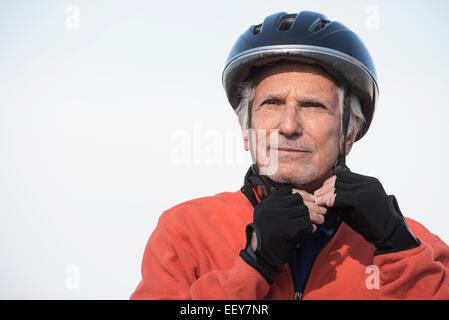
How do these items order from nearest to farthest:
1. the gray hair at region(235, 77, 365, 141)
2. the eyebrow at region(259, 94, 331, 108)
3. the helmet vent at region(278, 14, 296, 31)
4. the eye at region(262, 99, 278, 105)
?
1. the eyebrow at region(259, 94, 331, 108)
2. the eye at region(262, 99, 278, 105)
3. the gray hair at region(235, 77, 365, 141)
4. the helmet vent at region(278, 14, 296, 31)

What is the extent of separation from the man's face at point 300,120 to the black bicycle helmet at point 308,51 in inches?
5.0

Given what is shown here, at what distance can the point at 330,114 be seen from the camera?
11.6 ft

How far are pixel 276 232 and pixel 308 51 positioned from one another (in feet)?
5.58

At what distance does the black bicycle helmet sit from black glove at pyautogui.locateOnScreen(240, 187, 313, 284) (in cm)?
142

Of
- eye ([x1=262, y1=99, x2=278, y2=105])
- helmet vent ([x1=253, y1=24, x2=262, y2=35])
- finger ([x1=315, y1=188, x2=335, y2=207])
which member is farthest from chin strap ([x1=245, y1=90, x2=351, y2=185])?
helmet vent ([x1=253, y1=24, x2=262, y2=35])

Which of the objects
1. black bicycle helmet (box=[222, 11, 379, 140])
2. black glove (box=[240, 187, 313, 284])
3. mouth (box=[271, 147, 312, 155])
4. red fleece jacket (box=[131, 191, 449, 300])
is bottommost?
red fleece jacket (box=[131, 191, 449, 300])

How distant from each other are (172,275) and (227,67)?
2101 millimetres

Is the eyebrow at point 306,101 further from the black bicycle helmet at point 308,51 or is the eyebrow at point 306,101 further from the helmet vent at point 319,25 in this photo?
the helmet vent at point 319,25

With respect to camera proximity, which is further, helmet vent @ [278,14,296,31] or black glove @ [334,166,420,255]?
helmet vent @ [278,14,296,31]

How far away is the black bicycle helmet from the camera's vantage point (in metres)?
3.62

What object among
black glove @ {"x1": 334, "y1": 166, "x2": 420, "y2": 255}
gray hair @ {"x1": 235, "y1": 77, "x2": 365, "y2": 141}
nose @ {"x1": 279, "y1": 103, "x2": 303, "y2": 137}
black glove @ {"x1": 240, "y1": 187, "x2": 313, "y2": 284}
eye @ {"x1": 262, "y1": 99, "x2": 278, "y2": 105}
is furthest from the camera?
gray hair @ {"x1": 235, "y1": 77, "x2": 365, "y2": 141}

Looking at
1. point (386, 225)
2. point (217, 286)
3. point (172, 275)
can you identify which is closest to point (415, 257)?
point (386, 225)

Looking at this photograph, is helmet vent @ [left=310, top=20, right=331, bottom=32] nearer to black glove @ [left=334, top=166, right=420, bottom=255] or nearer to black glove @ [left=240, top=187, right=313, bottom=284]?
black glove @ [left=334, top=166, right=420, bottom=255]
